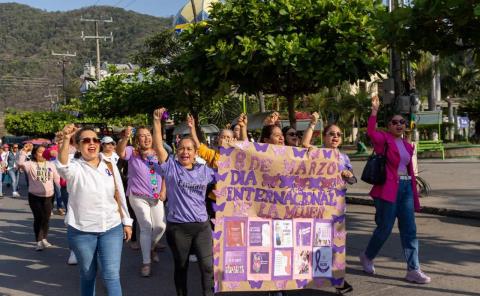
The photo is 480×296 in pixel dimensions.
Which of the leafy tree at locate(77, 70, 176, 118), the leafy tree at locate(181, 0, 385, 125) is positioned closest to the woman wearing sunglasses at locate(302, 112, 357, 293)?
the leafy tree at locate(181, 0, 385, 125)

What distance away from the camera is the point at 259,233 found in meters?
5.20

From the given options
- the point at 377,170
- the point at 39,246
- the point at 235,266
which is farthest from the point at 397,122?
the point at 39,246

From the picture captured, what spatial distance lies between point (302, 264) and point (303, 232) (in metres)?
0.30

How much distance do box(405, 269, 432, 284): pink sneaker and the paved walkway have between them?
0.07 metres

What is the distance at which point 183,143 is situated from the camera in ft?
17.1

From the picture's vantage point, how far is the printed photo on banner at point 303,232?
17.5ft

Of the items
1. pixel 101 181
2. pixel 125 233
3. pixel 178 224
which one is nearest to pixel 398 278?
pixel 178 224

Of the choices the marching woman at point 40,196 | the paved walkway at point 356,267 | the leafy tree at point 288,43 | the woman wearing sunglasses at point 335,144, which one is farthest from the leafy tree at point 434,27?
the marching woman at point 40,196

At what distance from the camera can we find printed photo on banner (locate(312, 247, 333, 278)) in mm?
5383

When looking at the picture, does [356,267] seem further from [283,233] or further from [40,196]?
[40,196]

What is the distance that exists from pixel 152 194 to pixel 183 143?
174cm

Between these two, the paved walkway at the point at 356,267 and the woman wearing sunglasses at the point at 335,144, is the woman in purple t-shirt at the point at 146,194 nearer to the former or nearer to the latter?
A: the paved walkway at the point at 356,267

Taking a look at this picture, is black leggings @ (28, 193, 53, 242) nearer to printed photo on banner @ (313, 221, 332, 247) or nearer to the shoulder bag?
printed photo on banner @ (313, 221, 332, 247)

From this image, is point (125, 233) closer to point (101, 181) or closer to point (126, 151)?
point (101, 181)
